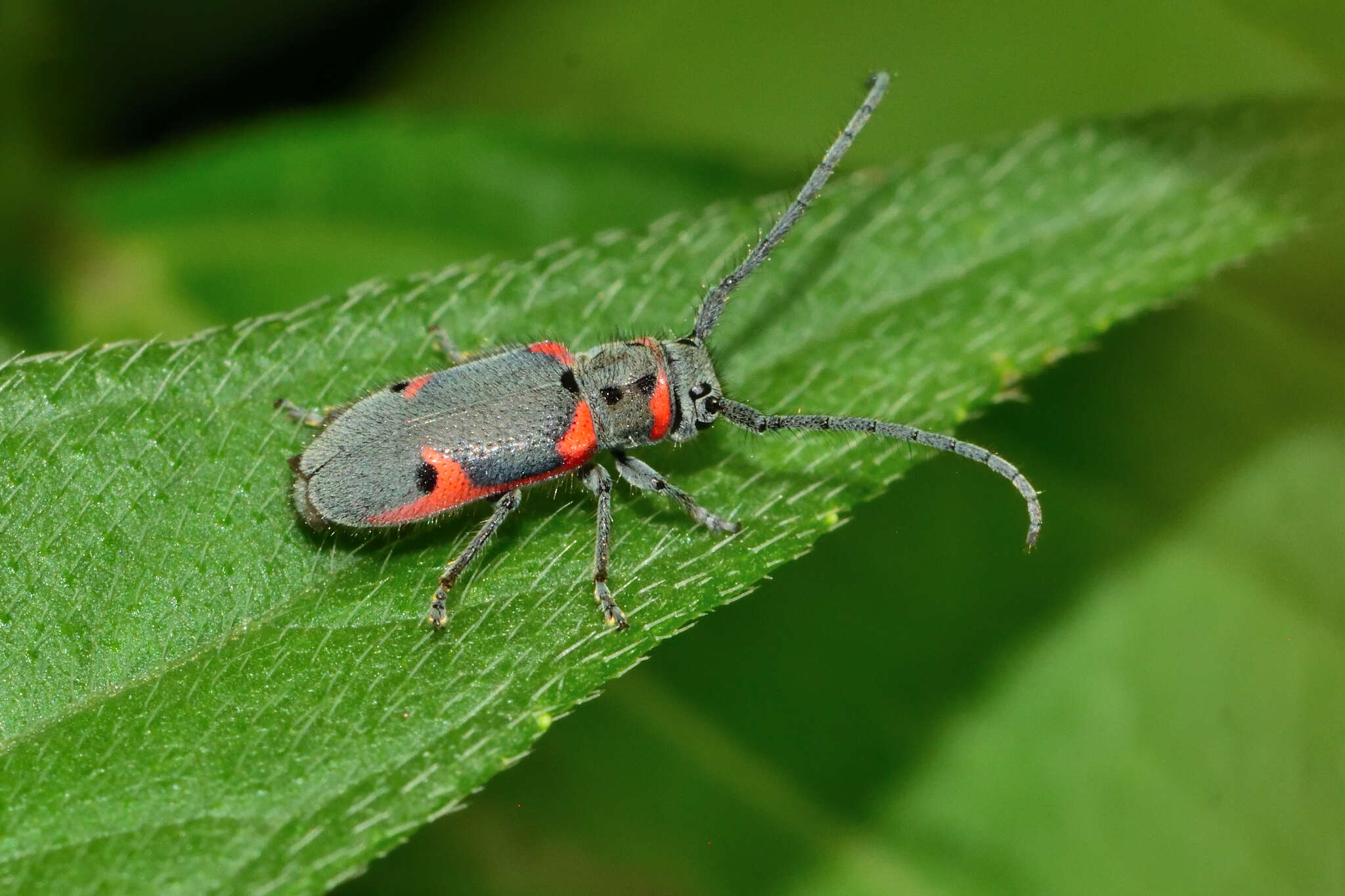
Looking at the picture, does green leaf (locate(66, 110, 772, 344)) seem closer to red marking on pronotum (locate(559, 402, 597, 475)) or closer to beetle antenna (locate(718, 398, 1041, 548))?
red marking on pronotum (locate(559, 402, 597, 475))

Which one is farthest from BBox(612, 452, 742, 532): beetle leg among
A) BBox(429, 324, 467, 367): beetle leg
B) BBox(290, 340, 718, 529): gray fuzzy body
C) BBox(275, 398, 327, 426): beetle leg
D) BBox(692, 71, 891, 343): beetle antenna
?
BBox(275, 398, 327, 426): beetle leg

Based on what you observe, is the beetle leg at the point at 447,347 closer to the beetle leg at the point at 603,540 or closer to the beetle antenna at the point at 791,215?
the beetle leg at the point at 603,540

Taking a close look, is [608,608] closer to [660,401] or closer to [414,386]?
[660,401]

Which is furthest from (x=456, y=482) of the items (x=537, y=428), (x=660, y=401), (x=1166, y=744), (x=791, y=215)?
(x=1166, y=744)

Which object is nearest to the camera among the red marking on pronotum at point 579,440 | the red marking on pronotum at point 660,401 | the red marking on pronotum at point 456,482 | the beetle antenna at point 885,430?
the beetle antenna at point 885,430

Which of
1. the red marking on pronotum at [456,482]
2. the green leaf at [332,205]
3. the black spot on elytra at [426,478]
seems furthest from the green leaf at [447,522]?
the green leaf at [332,205]

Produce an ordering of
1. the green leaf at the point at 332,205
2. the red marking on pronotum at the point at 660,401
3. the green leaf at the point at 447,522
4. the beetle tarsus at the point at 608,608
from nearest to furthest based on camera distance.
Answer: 1. the green leaf at the point at 447,522
2. the beetle tarsus at the point at 608,608
3. the red marking on pronotum at the point at 660,401
4. the green leaf at the point at 332,205

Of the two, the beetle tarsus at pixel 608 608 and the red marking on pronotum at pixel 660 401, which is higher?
A: the red marking on pronotum at pixel 660 401
